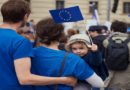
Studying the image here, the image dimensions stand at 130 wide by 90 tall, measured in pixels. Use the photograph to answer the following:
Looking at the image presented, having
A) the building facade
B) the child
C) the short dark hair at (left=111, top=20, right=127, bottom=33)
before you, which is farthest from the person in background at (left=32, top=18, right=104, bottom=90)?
the building facade

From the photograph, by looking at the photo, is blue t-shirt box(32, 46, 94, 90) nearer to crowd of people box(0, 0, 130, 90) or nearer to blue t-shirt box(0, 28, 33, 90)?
crowd of people box(0, 0, 130, 90)

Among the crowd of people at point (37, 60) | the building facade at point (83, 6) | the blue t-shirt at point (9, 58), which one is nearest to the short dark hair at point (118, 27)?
the crowd of people at point (37, 60)

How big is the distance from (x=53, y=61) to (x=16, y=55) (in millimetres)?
323

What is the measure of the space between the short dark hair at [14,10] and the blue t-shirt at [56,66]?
0.97 feet

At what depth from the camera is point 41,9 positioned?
50.3m

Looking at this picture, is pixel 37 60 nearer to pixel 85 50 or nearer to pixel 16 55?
pixel 16 55

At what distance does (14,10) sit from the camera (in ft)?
13.4

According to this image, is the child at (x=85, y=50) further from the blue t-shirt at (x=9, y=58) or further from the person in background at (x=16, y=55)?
the blue t-shirt at (x=9, y=58)

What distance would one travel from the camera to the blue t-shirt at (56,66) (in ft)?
13.7

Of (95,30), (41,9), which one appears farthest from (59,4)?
(95,30)

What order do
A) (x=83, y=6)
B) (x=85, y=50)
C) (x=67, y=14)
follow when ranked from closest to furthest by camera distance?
1. (x=67, y=14)
2. (x=85, y=50)
3. (x=83, y=6)

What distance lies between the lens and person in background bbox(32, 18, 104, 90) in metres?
4.18

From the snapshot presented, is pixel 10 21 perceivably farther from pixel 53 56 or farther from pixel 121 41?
pixel 121 41

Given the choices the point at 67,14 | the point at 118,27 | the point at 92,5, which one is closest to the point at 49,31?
the point at 67,14
